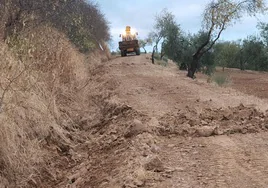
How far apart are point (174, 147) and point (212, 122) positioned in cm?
135

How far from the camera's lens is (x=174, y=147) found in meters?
4.44

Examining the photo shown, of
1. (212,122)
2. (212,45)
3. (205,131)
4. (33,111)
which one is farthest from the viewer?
(212,45)

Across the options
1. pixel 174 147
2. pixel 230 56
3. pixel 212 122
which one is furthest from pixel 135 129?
pixel 230 56

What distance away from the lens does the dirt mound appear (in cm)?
500

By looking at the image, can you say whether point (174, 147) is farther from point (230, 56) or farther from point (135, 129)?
point (230, 56)

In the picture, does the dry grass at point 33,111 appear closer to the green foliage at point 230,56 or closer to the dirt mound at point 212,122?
the dirt mound at point 212,122

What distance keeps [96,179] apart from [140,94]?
5.03m

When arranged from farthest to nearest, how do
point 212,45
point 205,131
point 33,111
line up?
point 212,45 → point 205,131 → point 33,111

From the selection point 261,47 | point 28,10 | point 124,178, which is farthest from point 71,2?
point 261,47

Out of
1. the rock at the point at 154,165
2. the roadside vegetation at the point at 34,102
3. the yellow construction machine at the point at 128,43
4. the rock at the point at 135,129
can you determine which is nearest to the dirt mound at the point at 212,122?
the rock at the point at 135,129

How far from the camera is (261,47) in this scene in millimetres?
40438

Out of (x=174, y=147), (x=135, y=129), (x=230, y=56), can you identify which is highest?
(x=230, y=56)

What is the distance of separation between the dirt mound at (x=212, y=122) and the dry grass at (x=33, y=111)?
1479 mm

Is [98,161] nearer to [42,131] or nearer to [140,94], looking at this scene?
[42,131]
